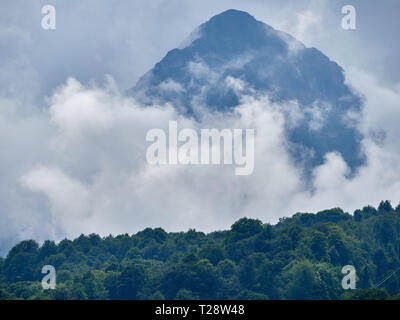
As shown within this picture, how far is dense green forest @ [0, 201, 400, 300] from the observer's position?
126 meters

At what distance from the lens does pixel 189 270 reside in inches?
5153

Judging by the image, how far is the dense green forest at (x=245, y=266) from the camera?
126250 millimetres

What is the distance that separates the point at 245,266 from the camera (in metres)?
137

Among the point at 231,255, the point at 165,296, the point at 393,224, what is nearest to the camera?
the point at 165,296
